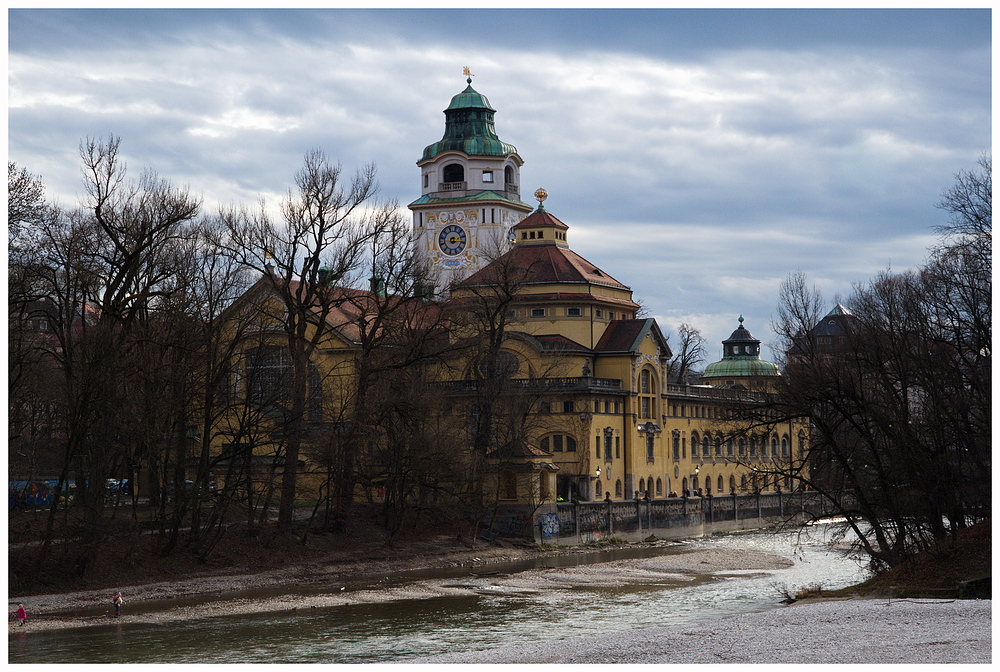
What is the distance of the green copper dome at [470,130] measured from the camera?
398 feet

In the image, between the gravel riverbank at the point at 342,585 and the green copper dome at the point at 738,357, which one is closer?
the gravel riverbank at the point at 342,585

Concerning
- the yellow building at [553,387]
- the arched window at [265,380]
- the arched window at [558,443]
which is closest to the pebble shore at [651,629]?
the arched window at [265,380]

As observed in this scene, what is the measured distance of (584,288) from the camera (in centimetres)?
8750

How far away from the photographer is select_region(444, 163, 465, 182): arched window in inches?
4796

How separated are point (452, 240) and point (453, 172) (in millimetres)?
6733

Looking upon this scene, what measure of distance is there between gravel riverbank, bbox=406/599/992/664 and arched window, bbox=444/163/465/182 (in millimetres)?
88064

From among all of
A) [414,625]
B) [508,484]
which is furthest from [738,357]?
[414,625]

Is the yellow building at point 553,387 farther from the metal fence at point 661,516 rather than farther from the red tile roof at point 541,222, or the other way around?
the metal fence at point 661,516

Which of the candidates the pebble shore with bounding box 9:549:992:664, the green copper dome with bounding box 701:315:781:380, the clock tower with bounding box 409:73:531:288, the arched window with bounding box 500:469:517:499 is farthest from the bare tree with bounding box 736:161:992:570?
the green copper dome with bounding box 701:315:781:380

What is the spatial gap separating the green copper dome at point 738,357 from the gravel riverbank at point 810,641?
93994 millimetres

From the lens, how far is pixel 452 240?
120500mm

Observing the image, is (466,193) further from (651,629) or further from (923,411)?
(651,629)

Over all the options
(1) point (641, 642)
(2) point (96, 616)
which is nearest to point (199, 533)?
(2) point (96, 616)

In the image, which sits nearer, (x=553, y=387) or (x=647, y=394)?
(x=553, y=387)
